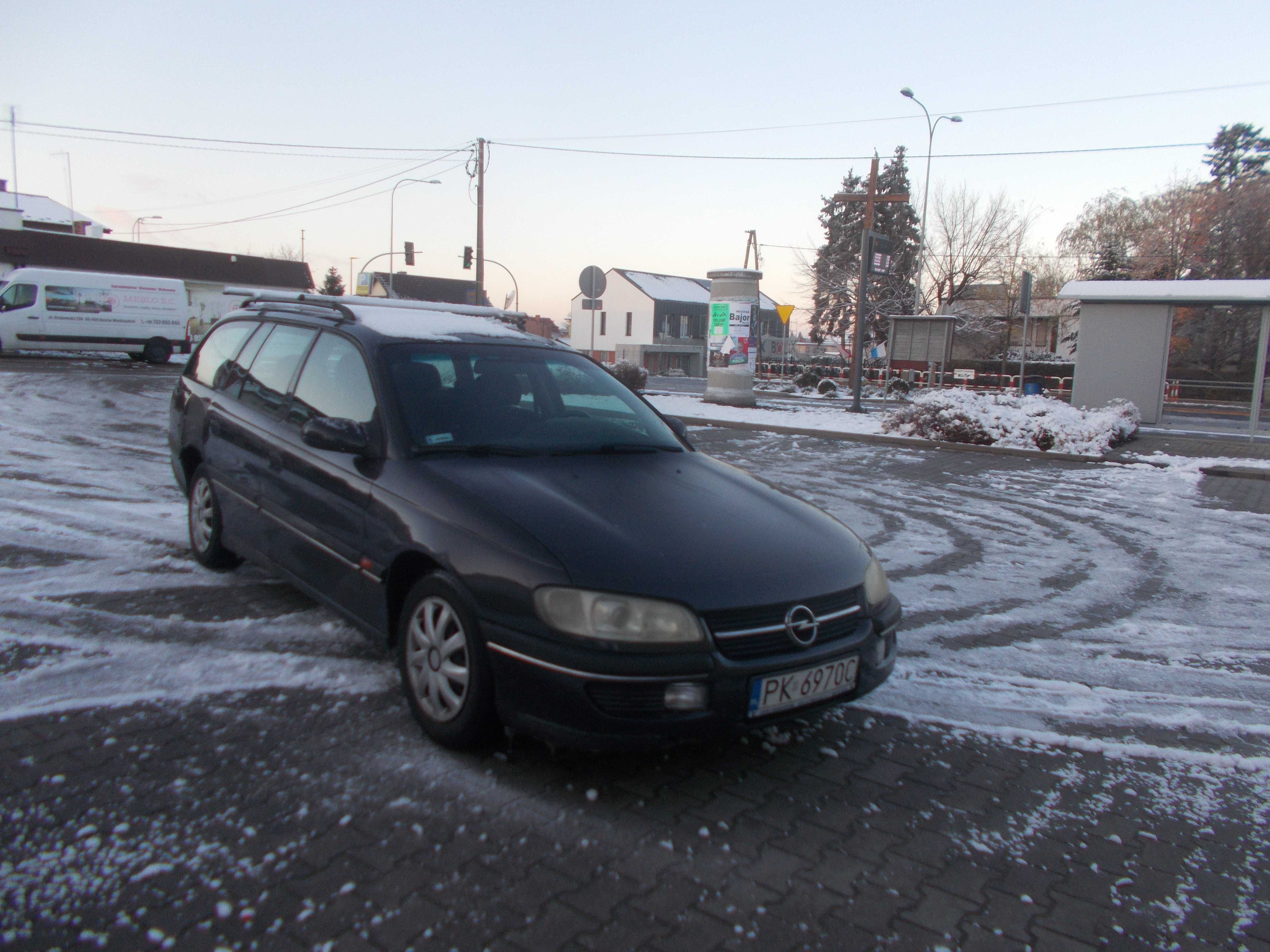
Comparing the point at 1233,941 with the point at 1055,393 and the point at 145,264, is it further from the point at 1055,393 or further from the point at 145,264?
the point at 145,264

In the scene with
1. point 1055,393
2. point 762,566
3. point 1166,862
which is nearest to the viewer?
point 1166,862

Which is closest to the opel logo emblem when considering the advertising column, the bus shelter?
the bus shelter

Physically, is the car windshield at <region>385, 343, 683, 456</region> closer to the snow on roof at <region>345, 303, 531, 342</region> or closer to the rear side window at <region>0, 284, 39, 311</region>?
the snow on roof at <region>345, 303, 531, 342</region>

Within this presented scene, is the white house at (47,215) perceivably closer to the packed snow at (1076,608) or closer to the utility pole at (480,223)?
the utility pole at (480,223)

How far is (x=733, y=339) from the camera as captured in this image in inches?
862

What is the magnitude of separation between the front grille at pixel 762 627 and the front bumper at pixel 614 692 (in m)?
0.03

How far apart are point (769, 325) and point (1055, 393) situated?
4427 centimetres

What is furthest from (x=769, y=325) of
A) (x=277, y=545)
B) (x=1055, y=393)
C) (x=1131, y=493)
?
(x=277, y=545)

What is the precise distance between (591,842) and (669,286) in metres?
72.1

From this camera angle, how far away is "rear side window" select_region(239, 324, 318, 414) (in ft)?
14.8

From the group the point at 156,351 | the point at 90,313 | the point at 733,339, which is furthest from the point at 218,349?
the point at 156,351

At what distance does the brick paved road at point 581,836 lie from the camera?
237 centimetres

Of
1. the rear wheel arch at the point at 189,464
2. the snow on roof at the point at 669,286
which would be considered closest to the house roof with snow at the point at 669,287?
the snow on roof at the point at 669,286

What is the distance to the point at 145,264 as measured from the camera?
5309 centimetres
